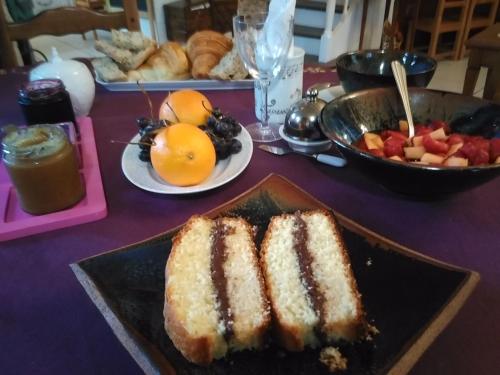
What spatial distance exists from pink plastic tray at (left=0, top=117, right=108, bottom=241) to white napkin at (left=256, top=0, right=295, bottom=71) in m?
0.48

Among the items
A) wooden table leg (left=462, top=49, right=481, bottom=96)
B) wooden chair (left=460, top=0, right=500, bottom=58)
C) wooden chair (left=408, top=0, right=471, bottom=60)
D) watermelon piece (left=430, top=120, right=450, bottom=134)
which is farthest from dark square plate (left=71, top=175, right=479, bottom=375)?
wooden chair (left=460, top=0, right=500, bottom=58)

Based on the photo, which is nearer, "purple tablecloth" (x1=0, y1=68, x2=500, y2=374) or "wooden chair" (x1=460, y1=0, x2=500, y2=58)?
"purple tablecloth" (x1=0, y1=68, x2=500, y2=374)

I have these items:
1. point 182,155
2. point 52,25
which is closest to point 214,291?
point 182,155

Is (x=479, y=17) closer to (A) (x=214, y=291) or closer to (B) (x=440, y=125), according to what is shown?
(B) (x=440, y=125)

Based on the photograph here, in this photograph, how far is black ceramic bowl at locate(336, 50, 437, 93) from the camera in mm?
1016

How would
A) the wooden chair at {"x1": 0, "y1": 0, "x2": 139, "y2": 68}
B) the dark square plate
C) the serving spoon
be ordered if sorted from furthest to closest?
1. the wooden chair at {"x1": 0, "y1": 0, "x2": 139, "y2": 68}
2. the serving spoon
3. the dark square plate

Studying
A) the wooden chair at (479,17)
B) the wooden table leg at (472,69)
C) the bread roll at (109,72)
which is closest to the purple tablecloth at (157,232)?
the bread roll at (109,72)

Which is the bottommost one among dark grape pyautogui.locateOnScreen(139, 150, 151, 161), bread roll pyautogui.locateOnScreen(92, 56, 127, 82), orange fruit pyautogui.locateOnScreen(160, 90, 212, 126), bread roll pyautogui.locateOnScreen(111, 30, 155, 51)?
dark grape pyautogui.locateOnScreen(139, 150, 151, 161)

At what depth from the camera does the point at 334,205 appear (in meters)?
0.84

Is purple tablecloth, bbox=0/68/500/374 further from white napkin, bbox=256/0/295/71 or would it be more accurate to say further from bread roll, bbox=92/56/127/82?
bread roll, bbox=92/56/127/82

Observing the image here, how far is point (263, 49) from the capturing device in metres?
1.00

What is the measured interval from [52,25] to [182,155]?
1310 millimetres

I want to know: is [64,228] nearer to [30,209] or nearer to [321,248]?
[30,209]

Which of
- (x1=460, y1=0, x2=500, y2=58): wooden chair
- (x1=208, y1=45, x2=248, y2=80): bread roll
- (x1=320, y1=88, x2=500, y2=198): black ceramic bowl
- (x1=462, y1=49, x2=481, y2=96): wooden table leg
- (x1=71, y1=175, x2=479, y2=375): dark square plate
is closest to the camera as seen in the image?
(x1=71, y1=175, x2=479, y2=375): dark square plate
